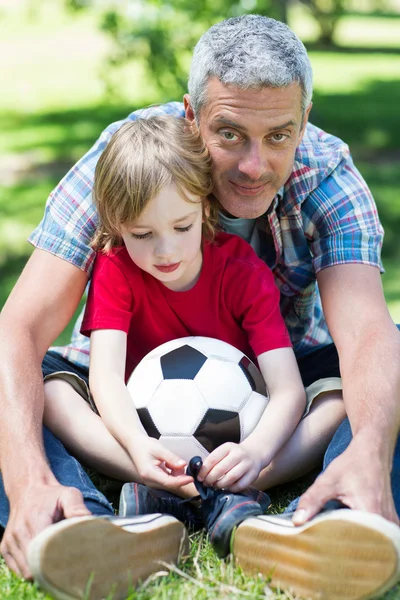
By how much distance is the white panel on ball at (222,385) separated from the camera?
2758 millimetres

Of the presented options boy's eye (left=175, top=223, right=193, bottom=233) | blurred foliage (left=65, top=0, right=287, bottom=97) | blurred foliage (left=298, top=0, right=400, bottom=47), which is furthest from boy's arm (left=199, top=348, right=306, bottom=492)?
blurred foliage (left=298, top=0, right=400, bottom=47)

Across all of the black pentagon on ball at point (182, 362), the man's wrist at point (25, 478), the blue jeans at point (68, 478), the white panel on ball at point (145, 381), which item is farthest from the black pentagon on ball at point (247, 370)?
the man's wrist at point (25, 478)

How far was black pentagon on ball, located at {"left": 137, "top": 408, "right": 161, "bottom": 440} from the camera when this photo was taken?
8.98ft

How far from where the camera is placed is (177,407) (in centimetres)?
275

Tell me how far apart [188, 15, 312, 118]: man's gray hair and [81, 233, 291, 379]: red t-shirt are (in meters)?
0.55

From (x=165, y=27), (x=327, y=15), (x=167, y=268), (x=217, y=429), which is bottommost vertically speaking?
(x=327, y=15)

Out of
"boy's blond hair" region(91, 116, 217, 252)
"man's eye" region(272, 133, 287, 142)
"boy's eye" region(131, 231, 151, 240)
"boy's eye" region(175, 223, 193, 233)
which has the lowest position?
"boy's eye" region(131, 231, 151, 240)

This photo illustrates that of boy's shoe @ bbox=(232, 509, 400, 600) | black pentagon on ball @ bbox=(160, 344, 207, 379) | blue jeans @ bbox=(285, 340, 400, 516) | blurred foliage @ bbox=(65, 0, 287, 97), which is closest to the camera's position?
boy's shoe @ bbox=(232, 509, 400, 600)

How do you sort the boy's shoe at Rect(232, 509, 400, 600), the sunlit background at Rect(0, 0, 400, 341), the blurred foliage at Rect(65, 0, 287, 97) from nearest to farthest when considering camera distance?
the boy's shoe at Rect(232, 509, 400, 600) < the blurred foliage at Rect(65, 0, 287, 97) < the sunlit background at Rect(0, 0, 400, 341)

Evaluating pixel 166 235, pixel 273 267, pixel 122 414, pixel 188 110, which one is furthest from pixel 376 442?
pixel 188 110

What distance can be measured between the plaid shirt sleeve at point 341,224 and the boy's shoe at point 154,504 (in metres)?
1.03

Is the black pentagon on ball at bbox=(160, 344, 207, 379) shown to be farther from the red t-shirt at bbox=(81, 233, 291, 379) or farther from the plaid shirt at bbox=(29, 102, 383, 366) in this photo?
the plaid shirt at bbox=(29, 102, 383, 366)

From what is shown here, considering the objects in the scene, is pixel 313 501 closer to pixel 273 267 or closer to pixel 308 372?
pixel 308 372

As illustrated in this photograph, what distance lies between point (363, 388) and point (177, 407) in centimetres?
57
